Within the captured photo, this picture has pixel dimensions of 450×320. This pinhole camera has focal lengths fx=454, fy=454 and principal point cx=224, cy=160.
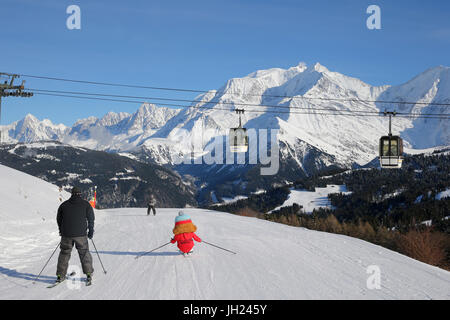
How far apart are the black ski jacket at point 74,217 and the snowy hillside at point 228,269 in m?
1.34

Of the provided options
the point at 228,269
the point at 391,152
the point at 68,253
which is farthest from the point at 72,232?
the point at 391,152

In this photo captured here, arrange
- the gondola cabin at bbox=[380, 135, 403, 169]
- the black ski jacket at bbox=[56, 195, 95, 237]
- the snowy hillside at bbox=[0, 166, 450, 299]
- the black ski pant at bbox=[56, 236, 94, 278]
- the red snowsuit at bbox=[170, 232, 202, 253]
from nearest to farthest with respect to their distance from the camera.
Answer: the snowy hillside at bbox=[0, 166, 450, 299] < the black ski pant at bbox=[56, 236, 94, 278] < the black ski jacket at bbox=[56, 195, 95, 237] < the red snowsuit at bbox=[170, 232, 202, 253] < the gondola cabin at bbox=[380, 135, 403, 169]

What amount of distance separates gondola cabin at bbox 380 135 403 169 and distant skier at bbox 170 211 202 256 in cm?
1475

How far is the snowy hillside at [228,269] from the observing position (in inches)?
415

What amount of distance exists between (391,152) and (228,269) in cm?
1607

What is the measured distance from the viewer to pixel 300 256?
1541 centimetres

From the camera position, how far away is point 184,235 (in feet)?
49.5

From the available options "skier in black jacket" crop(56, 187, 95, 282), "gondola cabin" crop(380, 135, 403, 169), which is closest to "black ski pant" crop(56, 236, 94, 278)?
"skier in black jacket" crop(56, 187, 95, 282)

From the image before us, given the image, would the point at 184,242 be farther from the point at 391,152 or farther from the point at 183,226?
the point at 391,152

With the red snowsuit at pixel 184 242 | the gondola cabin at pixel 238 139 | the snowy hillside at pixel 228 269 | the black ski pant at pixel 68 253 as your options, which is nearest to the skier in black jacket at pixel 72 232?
the black ski pant at pixel 68 253

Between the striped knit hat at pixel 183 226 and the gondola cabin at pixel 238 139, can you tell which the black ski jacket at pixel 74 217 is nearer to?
the striped knit hat at pixel 183 226

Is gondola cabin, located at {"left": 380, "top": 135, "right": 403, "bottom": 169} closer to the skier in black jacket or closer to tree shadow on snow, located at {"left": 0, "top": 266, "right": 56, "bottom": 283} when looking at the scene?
the skier in black jacket

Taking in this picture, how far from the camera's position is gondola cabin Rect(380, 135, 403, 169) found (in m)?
25.6

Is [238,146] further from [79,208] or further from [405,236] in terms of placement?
[79,208]
